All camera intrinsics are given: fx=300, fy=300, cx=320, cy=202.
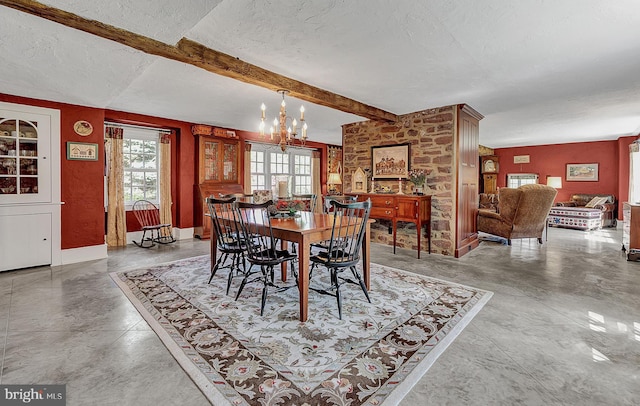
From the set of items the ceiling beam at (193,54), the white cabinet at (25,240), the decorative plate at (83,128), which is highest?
the ceiling beam at (193,54)

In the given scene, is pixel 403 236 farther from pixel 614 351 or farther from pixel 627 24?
pixel 627 24

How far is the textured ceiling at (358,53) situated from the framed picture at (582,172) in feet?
15.2

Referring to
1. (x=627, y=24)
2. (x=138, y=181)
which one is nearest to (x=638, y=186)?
(x=627, y=24)

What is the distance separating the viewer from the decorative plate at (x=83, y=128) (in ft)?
13.8

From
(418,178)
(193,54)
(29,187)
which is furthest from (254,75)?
(29,187)

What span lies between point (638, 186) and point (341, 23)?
29.4 feet

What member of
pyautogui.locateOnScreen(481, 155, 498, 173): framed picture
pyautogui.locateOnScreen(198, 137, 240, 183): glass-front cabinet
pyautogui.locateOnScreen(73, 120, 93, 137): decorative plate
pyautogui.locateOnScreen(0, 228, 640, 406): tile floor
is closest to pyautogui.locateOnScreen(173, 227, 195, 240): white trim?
pyautogui.locateOnScreen(198, 137, 240, 183): glass-front cabinet

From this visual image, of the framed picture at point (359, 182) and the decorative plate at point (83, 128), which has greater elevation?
the decorative plate at point (83, 128)

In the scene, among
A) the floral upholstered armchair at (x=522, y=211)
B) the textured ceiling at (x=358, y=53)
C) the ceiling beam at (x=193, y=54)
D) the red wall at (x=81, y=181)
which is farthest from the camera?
the floral upholstered armchair at (x=522, y=211)

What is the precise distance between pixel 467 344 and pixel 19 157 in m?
5.40

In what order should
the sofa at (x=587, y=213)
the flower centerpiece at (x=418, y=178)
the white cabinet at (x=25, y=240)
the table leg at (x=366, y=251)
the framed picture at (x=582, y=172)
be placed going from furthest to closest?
1. the framed picture at (x=582, y=172)
2. the sofa at (x=587, y=213)
3. the flower centerpiece at (x=418, y=178)
4. the white cabinet at (x=25, y=240)
5. the table leg at (x=366, y=251)

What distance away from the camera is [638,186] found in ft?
23.5

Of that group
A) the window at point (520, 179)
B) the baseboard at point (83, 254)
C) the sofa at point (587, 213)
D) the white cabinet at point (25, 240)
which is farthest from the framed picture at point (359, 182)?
the window at point (520, 179)

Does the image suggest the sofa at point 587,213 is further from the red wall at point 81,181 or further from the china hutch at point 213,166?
the red wall at point 81,181
